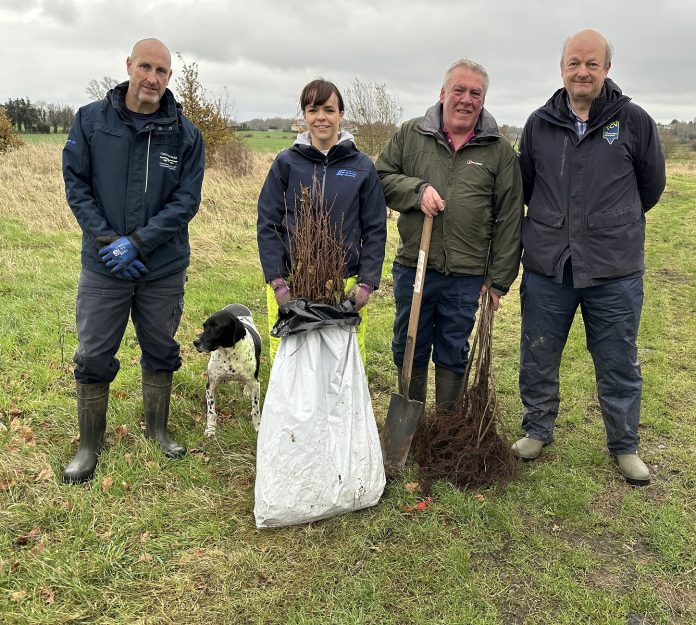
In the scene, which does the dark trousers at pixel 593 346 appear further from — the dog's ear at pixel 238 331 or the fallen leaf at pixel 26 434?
the fallen leaf at pixel 26 434

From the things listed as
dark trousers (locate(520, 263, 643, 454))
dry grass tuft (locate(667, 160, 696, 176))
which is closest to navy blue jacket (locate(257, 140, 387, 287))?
dark trousers (locate(520, 263, 643, 454))

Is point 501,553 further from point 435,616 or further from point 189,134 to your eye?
point 189,134

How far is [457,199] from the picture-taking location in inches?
131

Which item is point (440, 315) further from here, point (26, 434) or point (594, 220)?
point (26, 434)

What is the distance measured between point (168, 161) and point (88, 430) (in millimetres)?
1754

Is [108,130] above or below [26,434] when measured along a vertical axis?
above

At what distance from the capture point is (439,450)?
3541 millimetres

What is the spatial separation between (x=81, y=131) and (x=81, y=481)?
6.78ft

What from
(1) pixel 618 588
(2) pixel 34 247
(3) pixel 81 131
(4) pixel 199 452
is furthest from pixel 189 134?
(2) pixel 34 247

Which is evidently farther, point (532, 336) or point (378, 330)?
point (378, 330)

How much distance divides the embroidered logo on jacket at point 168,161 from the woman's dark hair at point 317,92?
830 mm

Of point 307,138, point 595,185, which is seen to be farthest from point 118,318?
point 595,185

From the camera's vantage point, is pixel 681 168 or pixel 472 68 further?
pixel 681 168

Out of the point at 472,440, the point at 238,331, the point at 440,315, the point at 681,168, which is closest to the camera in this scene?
the point at 472,440
